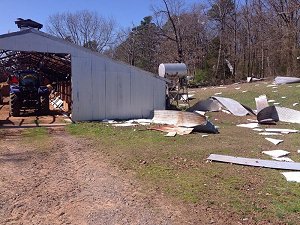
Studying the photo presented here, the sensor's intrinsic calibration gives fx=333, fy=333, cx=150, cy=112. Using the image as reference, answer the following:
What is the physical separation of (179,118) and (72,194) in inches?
291

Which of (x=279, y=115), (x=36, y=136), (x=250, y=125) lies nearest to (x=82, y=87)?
(x=36, y=136)

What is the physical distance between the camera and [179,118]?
1191 centimetres

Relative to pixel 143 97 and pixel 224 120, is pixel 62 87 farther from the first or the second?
pixel 224 120

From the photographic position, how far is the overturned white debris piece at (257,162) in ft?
20.9

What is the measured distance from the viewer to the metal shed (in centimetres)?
1195

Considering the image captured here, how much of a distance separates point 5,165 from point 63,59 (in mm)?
9077

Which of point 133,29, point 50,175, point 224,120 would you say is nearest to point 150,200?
point 50,175

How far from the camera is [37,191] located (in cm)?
504

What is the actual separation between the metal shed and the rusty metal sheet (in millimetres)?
1228

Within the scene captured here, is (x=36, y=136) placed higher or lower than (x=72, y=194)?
higher

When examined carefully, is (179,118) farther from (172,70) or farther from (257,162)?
(172,70)

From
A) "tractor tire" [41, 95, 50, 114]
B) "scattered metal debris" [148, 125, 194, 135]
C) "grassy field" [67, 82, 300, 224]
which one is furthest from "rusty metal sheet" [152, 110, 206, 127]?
"tractor tire" [41, 95, 50, 114]

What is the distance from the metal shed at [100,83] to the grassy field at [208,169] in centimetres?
168

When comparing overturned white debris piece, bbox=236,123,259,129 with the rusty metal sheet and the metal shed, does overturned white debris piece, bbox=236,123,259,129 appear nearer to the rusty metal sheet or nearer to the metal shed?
the rusty metal sheet
